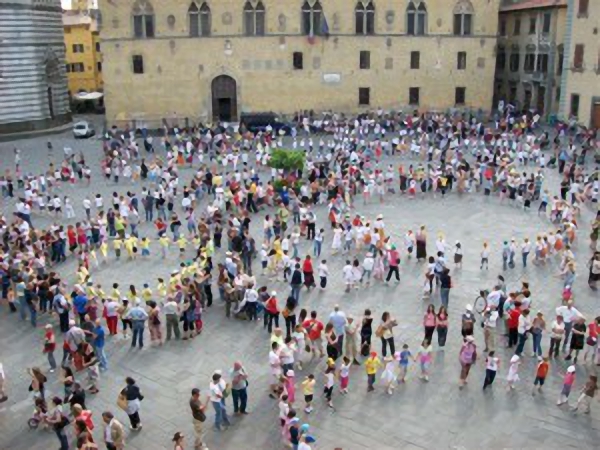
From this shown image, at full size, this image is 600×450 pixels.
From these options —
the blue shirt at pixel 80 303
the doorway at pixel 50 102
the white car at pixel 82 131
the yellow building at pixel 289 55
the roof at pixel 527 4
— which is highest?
the roof at pixel 527 4

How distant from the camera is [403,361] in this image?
15.3 metres

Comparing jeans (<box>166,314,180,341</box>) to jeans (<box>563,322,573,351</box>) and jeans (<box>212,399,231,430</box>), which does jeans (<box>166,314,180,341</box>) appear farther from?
jeans (<box>563,322,573,351</box>)

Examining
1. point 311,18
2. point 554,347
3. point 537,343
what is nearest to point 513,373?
point 537,343

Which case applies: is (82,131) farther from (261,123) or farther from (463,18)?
(463,18)

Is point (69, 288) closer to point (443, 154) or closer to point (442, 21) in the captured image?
point (443, 154)

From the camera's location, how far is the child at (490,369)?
14945 millimetres

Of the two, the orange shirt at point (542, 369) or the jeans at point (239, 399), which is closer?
the jeans at point (239, 399)

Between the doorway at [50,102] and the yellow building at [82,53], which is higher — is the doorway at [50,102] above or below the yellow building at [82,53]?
below

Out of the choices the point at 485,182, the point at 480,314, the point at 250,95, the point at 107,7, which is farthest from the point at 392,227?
the point at 107,7

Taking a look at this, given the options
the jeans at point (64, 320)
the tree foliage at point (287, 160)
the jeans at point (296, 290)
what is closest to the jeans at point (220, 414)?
the jeans at point (296, 290)

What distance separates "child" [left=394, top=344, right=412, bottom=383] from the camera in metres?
15.2

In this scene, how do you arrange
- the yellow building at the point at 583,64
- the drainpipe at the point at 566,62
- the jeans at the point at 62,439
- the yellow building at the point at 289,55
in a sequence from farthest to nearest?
the yellow building at the point at 289,55
the drainpipe at the point at 566,62
the yellow building at the point at 583,64
the jeans at the point at 62,439

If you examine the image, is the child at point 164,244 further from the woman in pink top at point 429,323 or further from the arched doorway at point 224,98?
the arched doorway at point 224,98

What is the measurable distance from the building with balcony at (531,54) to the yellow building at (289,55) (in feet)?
10.6
